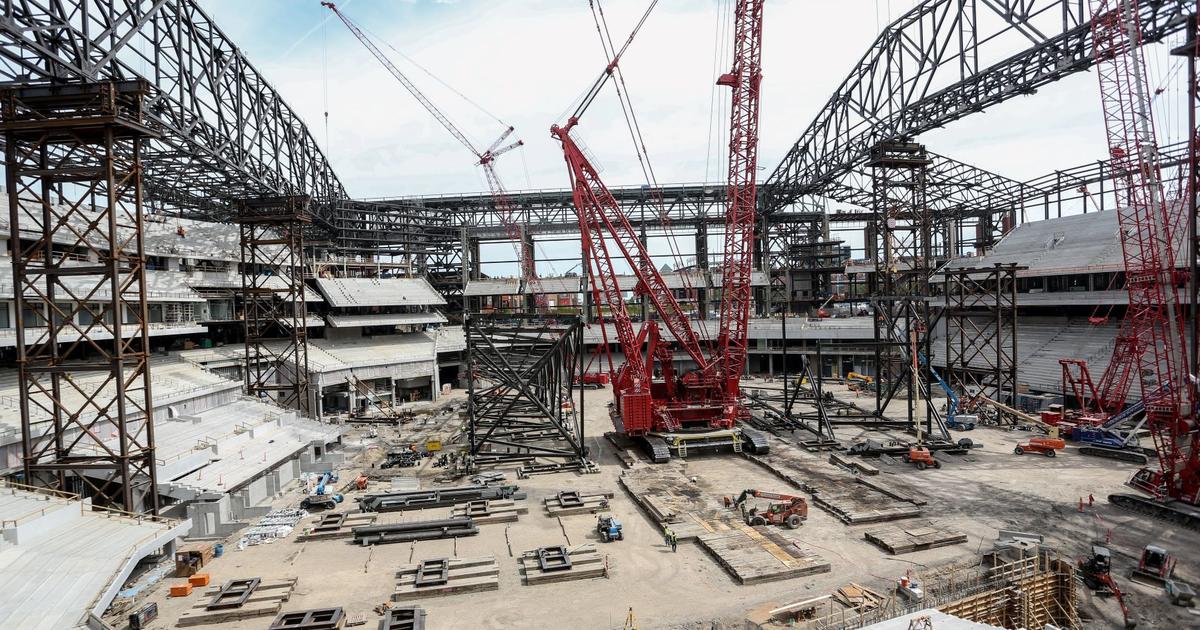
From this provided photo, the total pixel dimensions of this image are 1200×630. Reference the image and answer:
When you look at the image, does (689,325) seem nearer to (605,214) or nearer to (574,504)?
(605,214)

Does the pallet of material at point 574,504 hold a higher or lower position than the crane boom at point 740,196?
lower

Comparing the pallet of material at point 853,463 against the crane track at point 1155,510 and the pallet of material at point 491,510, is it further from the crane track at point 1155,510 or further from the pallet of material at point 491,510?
the pallet of material at point 491,510

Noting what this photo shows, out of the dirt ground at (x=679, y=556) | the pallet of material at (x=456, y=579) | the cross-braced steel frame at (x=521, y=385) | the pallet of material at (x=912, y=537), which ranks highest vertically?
the cross-braced steel frame at (x=521, y=385)

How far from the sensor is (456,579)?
16766 mm

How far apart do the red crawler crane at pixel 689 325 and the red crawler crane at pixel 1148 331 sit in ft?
47.6

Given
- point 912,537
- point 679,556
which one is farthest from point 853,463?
point 679,556

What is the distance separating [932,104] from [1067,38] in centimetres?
818

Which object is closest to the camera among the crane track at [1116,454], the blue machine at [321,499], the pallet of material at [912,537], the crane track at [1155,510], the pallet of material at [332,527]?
the pallet of material at [912,537]

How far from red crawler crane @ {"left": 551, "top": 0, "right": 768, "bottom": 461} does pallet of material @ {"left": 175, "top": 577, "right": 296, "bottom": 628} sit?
18.1 meters

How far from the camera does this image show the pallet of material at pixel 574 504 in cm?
2247

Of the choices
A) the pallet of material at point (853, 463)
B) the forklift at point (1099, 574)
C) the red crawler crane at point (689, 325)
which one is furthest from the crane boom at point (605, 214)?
the forklift at point (1099, 574)

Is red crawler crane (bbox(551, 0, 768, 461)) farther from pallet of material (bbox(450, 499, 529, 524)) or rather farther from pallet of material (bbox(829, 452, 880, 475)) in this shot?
pallet of material (bbox(450, 499, 529, 524))

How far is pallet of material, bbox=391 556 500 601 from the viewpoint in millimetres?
16156

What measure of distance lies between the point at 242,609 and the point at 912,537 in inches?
713
